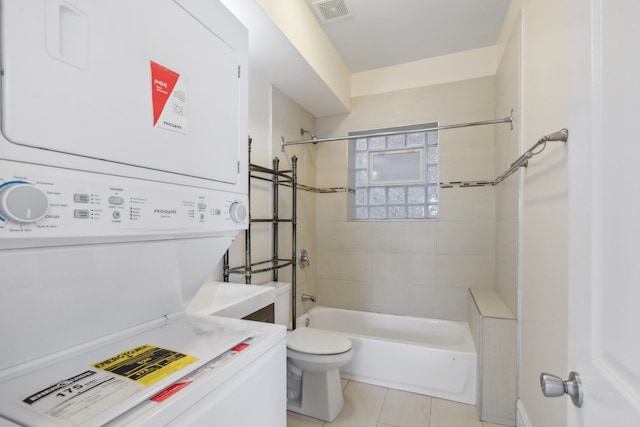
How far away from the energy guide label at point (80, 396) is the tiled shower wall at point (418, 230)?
251 cm

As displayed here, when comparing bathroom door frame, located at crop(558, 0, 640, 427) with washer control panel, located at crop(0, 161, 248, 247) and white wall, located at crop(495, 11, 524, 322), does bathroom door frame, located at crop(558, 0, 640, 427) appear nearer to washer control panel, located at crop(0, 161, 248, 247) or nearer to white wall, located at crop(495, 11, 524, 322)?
washer control panel, located at crop(0, 161, 248, 247)

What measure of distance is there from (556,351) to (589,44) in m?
1.17

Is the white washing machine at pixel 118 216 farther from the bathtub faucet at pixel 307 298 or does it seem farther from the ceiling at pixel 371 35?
the bathtub faucet at pixel 307 298

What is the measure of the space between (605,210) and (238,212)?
0.85 metres

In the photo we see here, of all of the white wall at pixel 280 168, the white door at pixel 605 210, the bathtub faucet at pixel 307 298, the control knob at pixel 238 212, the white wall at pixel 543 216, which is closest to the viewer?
the white door at pixel 605 210

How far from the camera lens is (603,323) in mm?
481

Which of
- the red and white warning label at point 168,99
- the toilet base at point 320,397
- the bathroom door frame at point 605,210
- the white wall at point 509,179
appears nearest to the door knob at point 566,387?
the bathroom door frame at point 605,210

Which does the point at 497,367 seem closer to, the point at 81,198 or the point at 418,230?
the point at 418,230

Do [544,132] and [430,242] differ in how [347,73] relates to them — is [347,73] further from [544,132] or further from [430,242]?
[544,132]

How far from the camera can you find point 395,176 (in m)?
2.96

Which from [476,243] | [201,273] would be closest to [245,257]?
[201,273]

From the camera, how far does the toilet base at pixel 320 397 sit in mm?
1815

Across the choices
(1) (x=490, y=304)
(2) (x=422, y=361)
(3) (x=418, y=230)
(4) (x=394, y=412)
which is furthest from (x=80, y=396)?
(3) (x=418, y=230)

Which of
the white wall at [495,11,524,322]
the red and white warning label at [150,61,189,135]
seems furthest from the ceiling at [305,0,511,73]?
the red and white warning label at [150,61,189,135]
